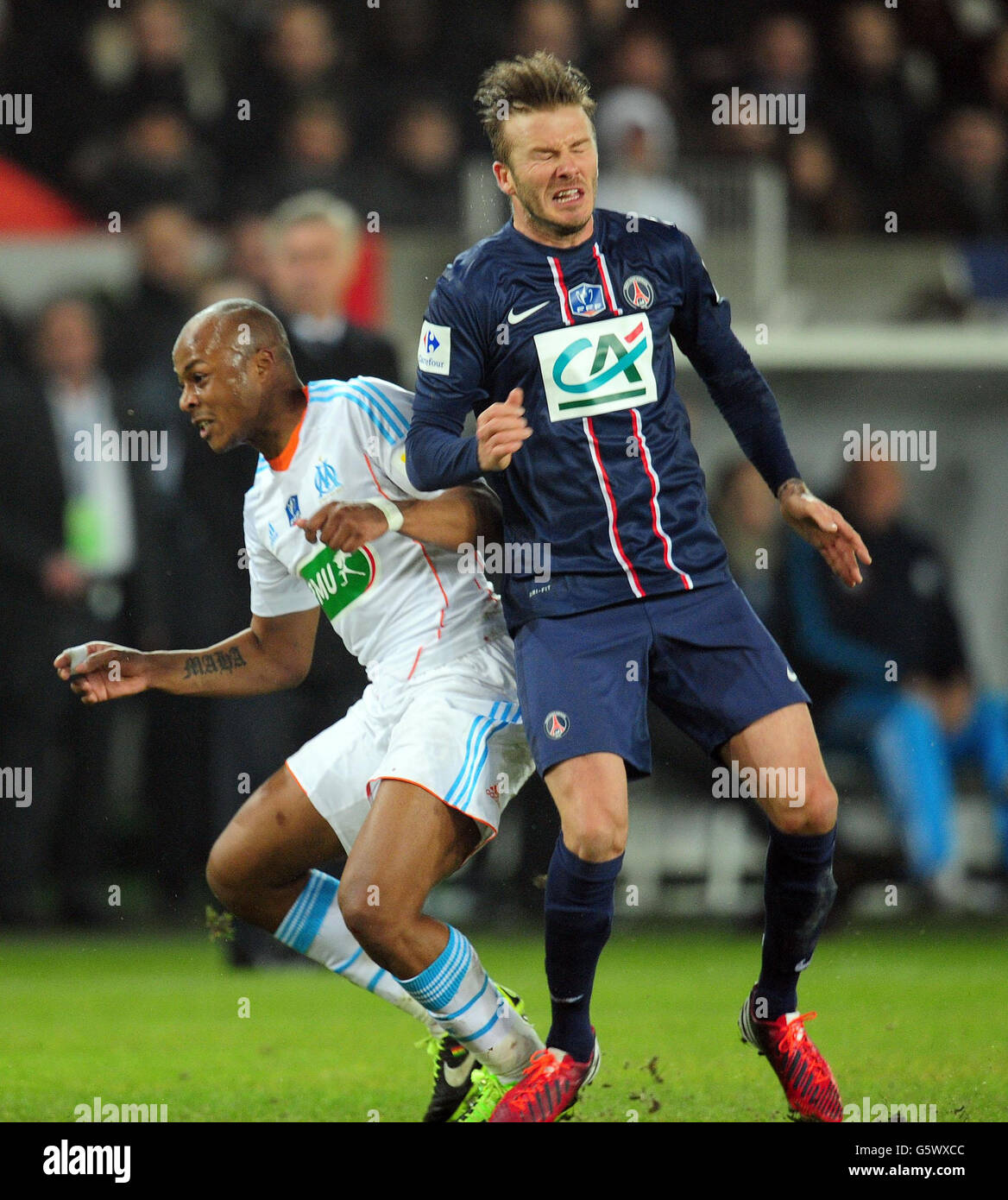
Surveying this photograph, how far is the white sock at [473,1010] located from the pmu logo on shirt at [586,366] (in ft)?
4.08

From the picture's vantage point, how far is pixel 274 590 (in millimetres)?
4449

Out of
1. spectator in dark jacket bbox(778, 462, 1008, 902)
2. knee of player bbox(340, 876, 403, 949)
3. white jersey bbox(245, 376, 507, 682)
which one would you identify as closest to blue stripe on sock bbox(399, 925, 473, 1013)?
knee of player bbox(340, 876, 403, 949)

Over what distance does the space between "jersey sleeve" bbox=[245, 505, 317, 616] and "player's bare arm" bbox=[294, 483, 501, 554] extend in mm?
433

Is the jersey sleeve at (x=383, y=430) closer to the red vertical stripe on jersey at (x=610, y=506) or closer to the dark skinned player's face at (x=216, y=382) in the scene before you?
the dark skinned player's face at (x=216, y=382)

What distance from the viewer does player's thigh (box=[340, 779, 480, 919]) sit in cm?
379

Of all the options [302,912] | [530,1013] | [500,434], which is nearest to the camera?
[500,434]

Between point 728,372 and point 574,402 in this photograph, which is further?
point 728,372

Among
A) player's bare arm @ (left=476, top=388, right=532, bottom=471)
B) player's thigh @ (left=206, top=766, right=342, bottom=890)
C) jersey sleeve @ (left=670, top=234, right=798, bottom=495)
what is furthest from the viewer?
player's thigh @ (left=206, top=766, right=342, bottom=890)

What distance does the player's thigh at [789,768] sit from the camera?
385 centimetres

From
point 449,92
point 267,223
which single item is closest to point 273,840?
point 267,223

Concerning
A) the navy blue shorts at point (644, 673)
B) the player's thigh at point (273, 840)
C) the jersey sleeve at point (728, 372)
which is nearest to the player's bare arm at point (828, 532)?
the jersey sleeve at point (728, 372)

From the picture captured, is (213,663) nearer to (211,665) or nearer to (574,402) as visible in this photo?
(211,665)

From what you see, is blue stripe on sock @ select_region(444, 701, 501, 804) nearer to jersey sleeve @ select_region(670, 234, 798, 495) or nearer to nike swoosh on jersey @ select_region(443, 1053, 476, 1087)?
nike swoosh on jersey @ select_region(443, 1053, 476, 1087)

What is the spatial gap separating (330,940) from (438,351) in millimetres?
1508
